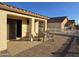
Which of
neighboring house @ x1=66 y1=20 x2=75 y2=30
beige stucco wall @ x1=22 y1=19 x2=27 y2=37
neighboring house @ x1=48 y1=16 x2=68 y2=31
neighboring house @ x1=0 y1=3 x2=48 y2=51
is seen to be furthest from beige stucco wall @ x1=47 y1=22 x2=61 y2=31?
beige stucco wall @ x1=22 y1=19 x2=27 y2=37

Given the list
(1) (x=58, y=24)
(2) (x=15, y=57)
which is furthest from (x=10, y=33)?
(1) (x=58, y=24)

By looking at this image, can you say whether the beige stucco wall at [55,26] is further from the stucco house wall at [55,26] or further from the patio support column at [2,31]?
the patio support column at [2,31]

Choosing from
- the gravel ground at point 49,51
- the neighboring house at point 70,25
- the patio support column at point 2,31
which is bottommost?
→ the gravel ground at point 49,51

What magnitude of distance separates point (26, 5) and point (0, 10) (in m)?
6.78

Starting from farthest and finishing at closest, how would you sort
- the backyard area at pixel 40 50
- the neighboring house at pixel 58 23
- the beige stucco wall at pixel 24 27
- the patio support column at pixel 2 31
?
the neighboring house at pixel 58 23
the beige stucco wall at pixel 24 27
the patio support column at pixel 2 31
the backyard area at pixel 40 50

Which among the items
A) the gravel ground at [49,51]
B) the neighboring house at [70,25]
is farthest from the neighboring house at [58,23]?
the gravel ground at [49,51]

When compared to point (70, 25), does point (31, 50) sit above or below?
below

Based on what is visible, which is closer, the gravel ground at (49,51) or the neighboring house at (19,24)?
the gravel ground at (49,51)

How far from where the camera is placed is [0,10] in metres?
8.60

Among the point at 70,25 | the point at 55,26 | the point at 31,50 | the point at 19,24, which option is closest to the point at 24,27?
the point at 19,24

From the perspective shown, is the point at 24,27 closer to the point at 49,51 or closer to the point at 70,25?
the point at 49,51

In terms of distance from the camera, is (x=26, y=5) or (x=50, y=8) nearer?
(x=26, y=5)

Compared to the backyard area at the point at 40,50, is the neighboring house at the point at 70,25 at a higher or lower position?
higher

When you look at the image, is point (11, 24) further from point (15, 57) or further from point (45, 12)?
point (15, 57)
